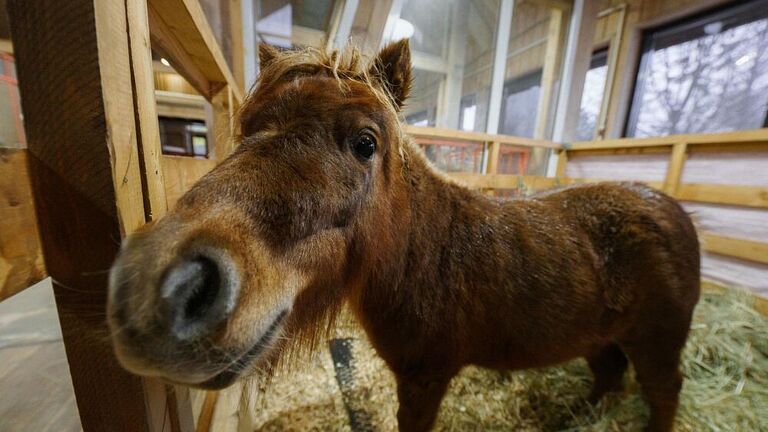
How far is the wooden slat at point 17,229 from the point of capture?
49 centimetres

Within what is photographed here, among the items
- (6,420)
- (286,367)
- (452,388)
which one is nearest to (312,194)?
(286,367)

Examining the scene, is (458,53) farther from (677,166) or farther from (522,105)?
(677,166)

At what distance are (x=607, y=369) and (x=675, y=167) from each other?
3.32m

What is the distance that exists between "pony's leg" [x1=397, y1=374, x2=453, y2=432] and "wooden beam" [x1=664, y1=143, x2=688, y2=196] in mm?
4432

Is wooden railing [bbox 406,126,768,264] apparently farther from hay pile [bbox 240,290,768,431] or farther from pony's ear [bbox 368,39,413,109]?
hay pile [bbox 240,290,768,431]

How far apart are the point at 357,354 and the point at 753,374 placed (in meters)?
3.10

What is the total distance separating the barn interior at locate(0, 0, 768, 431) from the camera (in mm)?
589

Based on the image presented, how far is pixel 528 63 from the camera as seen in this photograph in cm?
598

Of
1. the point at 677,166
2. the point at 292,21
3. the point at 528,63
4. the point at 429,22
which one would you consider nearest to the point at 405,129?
the point at 292,21

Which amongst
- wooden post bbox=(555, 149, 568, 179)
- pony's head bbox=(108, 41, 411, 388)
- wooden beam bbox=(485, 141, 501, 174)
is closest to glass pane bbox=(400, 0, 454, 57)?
wooden beam bbox=(485, 141, 501, 174)

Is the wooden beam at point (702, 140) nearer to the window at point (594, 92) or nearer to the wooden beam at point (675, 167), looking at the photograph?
the wooden beam at point (675, 167)

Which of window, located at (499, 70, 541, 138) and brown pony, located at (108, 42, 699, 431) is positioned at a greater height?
window, located at (499, 70, 541, 138)

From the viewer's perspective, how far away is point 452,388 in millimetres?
2188

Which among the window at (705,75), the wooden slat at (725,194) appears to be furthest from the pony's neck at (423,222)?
the window at (705,75)
